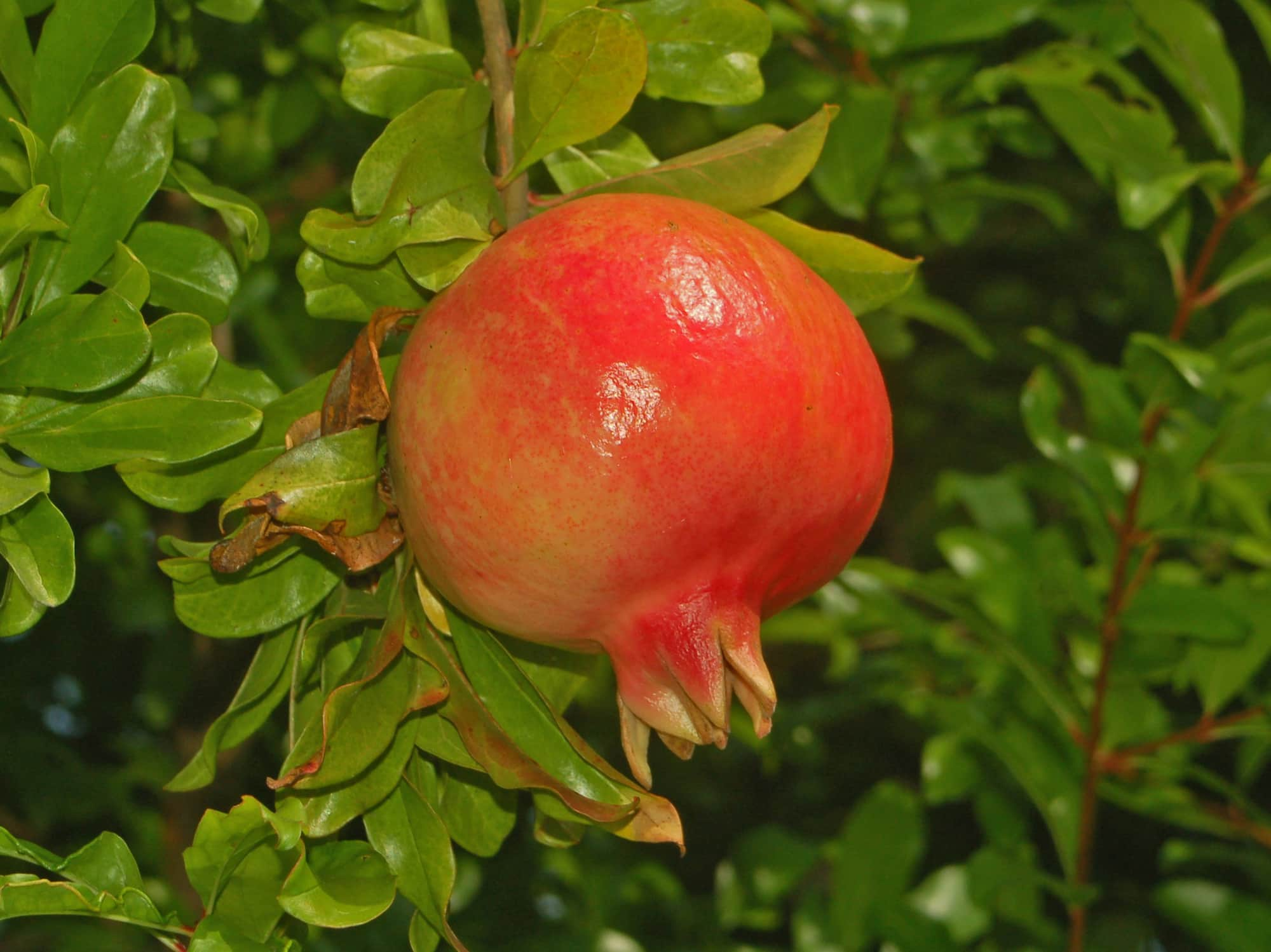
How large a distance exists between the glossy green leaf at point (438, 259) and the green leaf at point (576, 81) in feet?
0.19

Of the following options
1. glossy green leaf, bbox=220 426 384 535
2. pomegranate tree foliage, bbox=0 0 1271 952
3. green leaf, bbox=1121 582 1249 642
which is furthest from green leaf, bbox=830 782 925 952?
glossy green leaf, bbox=220 426 384 535

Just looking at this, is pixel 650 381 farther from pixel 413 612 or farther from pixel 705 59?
pixel 705 59

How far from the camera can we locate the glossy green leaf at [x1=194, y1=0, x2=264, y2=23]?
94cm

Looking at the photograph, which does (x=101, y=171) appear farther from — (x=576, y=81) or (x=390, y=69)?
(x=576, y=81)

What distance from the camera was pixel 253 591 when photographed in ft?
2.69

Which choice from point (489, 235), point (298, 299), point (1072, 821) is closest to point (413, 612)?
point (489, 235)

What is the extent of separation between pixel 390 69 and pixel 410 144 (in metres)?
0.10

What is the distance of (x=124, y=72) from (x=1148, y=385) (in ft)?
3.50

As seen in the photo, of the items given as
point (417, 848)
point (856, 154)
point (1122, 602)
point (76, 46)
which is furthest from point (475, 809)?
point (1122, 602)

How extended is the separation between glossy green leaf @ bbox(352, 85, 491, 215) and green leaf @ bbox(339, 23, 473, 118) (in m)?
0.07

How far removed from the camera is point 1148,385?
4.69ft

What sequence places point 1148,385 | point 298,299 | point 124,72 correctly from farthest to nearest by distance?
point 298,299 < point 1148,385 < point 124,72

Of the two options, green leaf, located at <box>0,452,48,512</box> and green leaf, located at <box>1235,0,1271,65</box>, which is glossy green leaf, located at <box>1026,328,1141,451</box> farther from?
green leaf, located at <box>0,452,48,512</box>

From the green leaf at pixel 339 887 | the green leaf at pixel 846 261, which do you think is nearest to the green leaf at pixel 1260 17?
the green leaf at pixel 846 261
